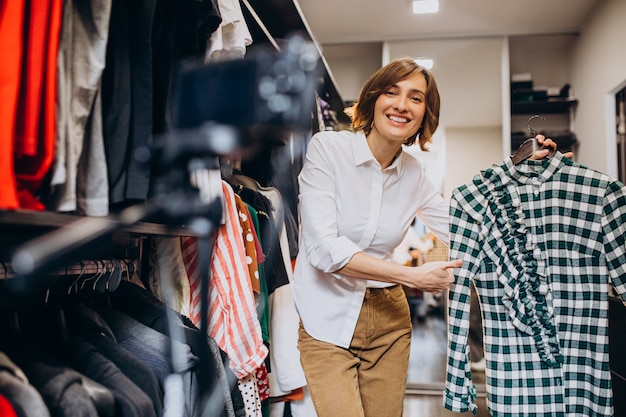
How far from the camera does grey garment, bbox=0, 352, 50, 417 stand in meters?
0.65

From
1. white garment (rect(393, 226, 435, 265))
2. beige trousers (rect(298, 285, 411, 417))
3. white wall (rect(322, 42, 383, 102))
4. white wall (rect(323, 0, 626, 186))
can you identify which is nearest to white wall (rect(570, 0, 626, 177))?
white wall (rect(323, 0, 626, 186))

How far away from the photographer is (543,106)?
346 cm

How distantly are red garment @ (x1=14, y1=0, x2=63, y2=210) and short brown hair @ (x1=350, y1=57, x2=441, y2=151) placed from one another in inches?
33.1

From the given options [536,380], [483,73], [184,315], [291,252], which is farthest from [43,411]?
[483,73]

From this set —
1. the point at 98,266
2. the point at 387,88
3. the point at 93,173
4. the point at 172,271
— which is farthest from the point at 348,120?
the point at 93,173

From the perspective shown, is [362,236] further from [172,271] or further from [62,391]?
[62,391]

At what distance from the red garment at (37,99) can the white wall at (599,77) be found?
2835mm

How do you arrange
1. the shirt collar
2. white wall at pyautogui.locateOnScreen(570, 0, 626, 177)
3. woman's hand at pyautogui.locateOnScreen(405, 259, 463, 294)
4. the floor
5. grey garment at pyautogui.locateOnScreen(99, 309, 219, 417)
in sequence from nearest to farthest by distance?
grey garment at pyautogui.locateOnScreen(99, 309, 219, 417), woman's hand at pyautogui.locateOnScreen(405, 259, 463, 294), the shirt collar, the floor, white wall at pyautogui.locateOnScreen(570, 0, 626, 177)

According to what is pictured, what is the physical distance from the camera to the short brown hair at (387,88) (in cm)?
136

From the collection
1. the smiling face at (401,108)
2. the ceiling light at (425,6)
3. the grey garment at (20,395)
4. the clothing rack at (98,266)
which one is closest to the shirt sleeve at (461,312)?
the smiling face at (401,108)

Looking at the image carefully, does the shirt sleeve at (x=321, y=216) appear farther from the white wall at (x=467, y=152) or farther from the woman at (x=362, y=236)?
the white wall at (x=467, y=152)

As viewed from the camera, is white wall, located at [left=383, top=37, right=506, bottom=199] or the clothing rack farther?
white wall, located at [left=383, top=37, right=506, bottom=199]

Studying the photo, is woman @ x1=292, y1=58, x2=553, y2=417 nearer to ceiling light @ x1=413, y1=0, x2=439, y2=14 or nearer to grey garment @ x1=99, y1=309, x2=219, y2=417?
grey garment @ x1=99, y1=309, x2=219, y2=417

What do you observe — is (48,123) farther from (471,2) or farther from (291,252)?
(471,2)
